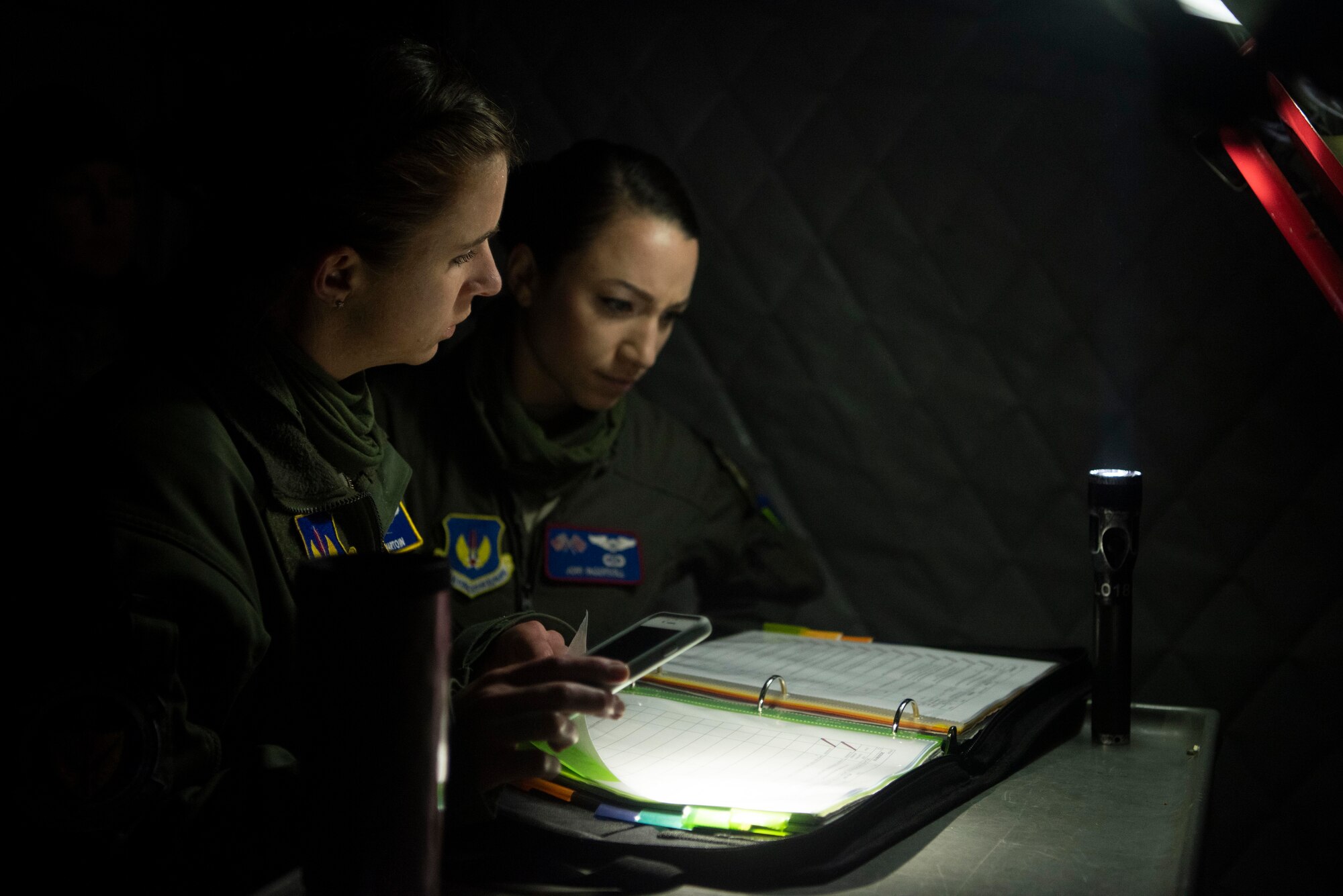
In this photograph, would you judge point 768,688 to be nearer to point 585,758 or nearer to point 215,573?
point 585,758

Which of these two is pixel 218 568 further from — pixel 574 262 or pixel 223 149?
pixel 574 262

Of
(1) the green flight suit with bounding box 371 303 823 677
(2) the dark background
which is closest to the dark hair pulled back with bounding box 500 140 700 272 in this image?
(1) the green flight suit with bounding box 371 303 823 677

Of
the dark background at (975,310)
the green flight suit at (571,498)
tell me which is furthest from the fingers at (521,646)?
the dark background at (975,310)

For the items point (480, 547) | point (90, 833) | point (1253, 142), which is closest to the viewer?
point (90, 833)

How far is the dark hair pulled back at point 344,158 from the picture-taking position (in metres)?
0.85

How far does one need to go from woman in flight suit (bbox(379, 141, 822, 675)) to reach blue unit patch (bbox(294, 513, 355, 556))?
0.41 metres

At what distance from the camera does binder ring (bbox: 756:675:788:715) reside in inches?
36.7

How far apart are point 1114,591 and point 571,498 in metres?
0.71

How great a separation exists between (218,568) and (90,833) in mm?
178

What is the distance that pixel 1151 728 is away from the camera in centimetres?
103

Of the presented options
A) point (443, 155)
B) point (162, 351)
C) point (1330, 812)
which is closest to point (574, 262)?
point (443, 155)

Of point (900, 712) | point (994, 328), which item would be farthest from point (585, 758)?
point (994, 328)

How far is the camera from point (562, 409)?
1.48m

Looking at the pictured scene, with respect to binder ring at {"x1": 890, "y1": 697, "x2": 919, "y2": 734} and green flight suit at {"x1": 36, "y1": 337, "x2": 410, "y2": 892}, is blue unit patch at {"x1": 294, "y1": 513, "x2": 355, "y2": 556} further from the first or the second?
binder ring at {"x1": 890, "y1": 697, "x2": 919, "y2": 734}
